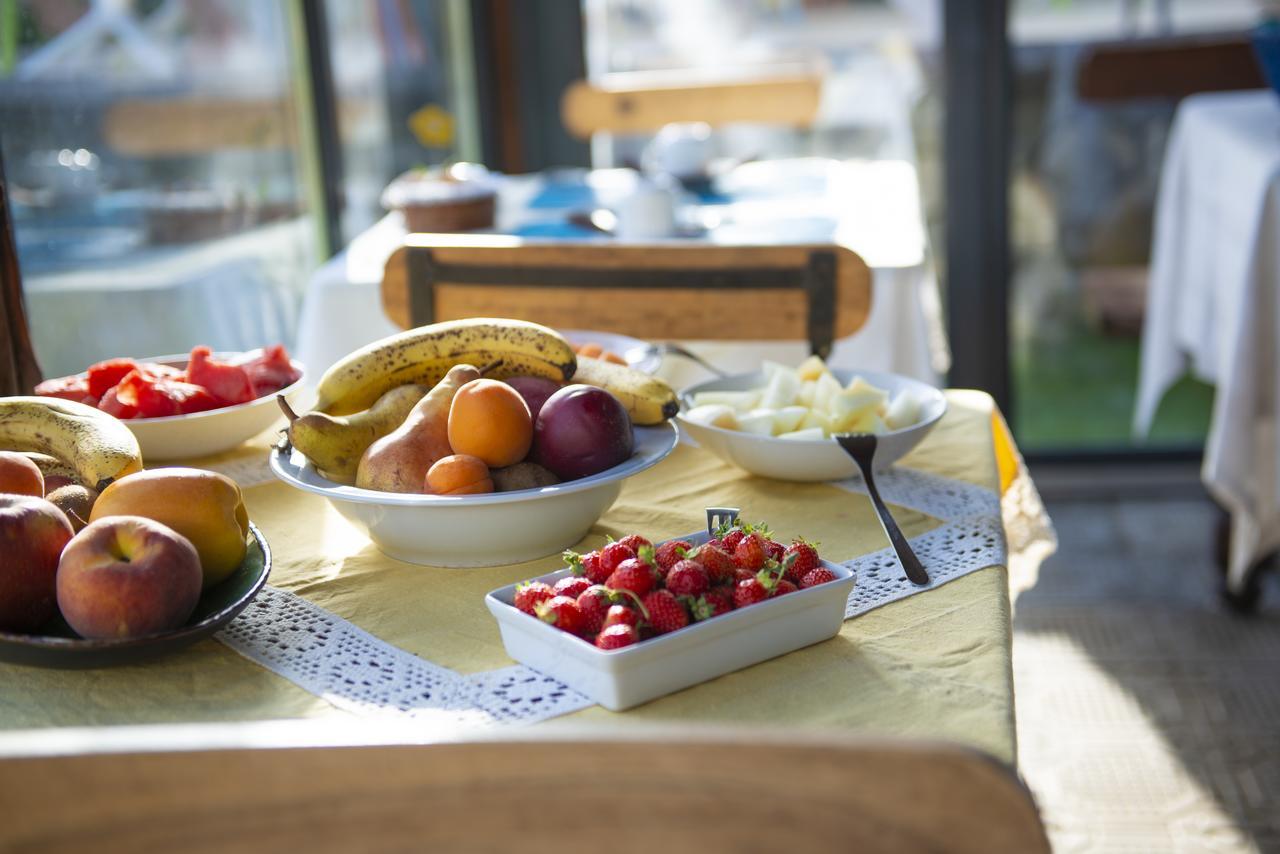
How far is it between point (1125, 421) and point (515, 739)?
307 centimetres

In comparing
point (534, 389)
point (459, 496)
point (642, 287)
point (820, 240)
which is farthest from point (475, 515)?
point (820, 240)

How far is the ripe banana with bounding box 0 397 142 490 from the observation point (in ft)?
2.83

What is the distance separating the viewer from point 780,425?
101 cm

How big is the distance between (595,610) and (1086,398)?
9.19 feet

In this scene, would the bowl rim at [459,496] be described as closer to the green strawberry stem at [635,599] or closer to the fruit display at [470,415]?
the fruit display at [470,415]

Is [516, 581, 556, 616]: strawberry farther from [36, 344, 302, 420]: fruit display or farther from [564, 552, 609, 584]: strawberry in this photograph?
[36, 344, 302, 420]: fruit display

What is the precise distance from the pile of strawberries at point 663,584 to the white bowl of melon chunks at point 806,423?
0.25 meters

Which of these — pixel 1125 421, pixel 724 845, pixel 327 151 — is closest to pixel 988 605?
pixel 724 845

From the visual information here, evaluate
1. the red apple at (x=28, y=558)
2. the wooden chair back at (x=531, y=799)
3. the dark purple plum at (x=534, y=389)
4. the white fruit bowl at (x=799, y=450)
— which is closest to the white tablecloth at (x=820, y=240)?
the white fruit bowl at (x=799, y=450)

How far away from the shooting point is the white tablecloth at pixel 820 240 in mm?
1720

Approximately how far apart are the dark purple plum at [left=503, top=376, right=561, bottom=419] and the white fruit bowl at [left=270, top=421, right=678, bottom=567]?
0.08 metres

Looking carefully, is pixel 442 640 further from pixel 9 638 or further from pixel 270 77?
pixel 270 77

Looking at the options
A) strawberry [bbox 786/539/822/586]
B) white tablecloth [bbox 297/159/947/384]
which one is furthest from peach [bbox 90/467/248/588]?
white tablecloth [bbox 297/159/947/384]

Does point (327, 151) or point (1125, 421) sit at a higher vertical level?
point (327, 151)
